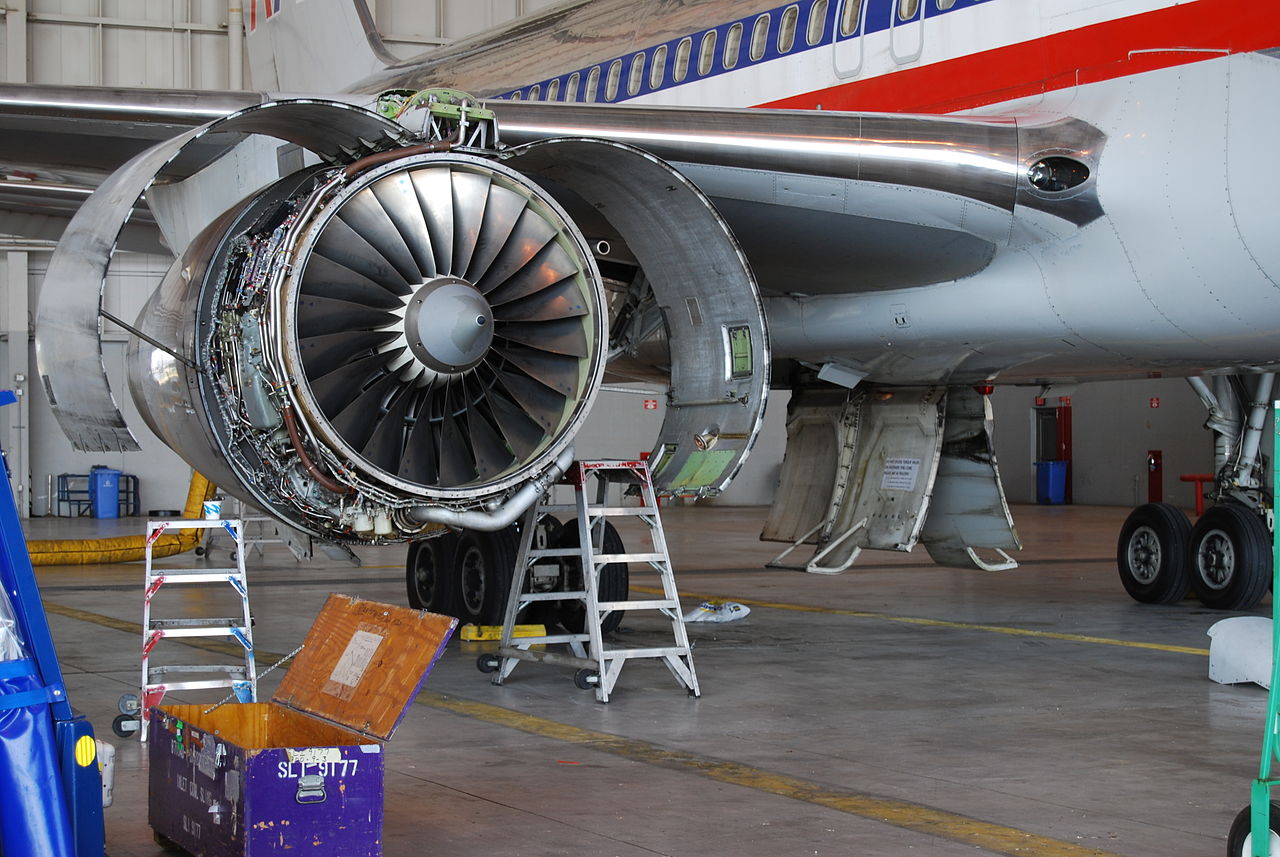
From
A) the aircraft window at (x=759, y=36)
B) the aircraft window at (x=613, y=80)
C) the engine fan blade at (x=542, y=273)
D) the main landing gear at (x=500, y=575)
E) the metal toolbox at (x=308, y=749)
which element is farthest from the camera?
the aircraft window at (x=613, y=80)

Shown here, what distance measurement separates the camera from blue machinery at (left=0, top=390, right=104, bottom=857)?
9.57 ft

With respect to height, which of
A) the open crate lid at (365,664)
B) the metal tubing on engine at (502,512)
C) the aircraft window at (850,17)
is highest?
the aircraft window at (850,17)

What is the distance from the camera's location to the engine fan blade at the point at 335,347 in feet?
18.7

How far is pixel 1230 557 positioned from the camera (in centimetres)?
980

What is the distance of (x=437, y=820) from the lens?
4332 millimetres

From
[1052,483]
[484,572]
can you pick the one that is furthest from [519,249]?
[1052,483]

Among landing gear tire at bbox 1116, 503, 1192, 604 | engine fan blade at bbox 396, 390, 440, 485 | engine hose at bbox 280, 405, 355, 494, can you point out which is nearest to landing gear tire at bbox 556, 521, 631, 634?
engine fan blade at bbox 396, 390, 440, 485

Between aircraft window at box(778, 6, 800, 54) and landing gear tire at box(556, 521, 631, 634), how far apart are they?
326 cm

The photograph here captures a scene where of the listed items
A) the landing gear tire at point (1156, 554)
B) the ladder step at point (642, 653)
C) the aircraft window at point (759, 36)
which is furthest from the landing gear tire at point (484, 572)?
the landing gear tire at point (1156, 554)

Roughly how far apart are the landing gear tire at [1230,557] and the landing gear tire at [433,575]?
215 inches

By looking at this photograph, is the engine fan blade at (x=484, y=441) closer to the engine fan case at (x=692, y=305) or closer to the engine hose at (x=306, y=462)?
the engine hose at (x=306, y=462)

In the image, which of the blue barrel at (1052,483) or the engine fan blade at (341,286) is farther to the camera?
the blue barrel at (1052,483)

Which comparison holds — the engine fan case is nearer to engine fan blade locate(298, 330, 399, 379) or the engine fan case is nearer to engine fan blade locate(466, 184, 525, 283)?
engine fan blade locate(466, 184, 525, 283)

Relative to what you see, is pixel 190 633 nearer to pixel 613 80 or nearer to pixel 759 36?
pixel 759 36
